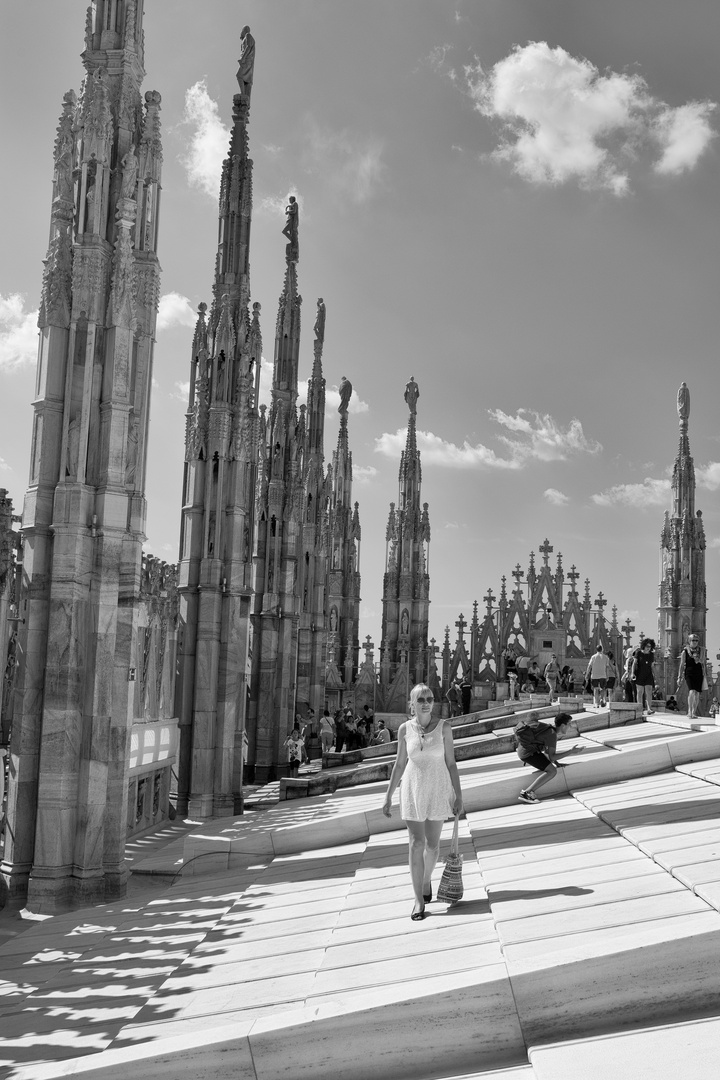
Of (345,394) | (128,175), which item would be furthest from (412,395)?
(128,175)

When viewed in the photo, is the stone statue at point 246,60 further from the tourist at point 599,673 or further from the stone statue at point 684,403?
the stone statue at point 684,403

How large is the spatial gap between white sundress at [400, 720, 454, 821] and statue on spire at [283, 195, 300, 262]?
23288mm

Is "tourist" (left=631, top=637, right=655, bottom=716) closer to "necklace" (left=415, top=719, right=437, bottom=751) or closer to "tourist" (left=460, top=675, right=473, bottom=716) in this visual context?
"necklace" (left=415, top=719, right=437, bottom=751)

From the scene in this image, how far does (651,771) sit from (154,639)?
949 cm

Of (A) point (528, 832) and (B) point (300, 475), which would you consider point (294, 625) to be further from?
(A) point (528, 832)

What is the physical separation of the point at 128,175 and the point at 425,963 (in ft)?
30.7

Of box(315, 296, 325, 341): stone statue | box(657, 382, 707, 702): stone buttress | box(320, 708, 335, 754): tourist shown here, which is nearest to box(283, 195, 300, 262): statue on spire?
box(315, 296, 325, 341): stone statue

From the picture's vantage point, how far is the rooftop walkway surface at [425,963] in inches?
161

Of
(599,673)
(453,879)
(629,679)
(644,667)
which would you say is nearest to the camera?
(453,879)

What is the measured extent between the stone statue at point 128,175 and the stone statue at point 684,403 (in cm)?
3344

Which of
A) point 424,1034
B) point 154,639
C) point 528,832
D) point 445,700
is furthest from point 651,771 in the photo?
point 445,700

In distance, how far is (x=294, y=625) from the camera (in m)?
25.0

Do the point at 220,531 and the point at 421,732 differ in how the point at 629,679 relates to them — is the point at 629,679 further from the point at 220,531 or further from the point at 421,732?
the point at 421,732

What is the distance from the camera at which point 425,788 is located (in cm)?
605
